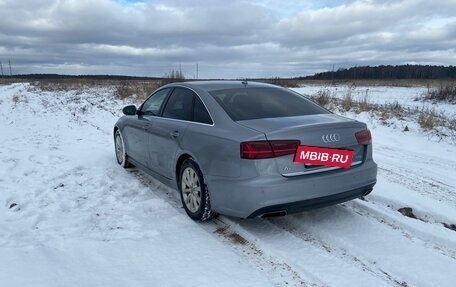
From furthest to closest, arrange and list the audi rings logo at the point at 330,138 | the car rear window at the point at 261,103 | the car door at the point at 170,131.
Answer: the car door at the point at 170,131 < the car rear window at the point at 261,103 < the audi rings logo at the point at 330,138

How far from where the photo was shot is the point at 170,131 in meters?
4.76

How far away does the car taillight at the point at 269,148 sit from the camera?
3.52m

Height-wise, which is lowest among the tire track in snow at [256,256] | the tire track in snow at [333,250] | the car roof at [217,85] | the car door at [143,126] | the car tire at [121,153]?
the tire track in snow at [256,256]

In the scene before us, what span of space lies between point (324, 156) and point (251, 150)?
2.27 ft

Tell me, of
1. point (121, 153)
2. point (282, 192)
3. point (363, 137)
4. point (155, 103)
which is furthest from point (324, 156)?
point (121, 153)

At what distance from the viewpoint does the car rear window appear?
13.5 feet

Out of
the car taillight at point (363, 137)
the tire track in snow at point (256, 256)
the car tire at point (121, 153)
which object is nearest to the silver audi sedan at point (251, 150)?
the car taillight at point (363, 137)

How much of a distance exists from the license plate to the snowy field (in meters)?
0.73

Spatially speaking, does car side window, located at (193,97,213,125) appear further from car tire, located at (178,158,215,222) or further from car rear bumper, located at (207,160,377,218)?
car rear bumper, located at (207,160,377,218)

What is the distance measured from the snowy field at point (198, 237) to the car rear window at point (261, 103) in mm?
1141

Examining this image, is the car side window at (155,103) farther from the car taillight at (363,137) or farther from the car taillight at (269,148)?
the car taillight at (363,137)

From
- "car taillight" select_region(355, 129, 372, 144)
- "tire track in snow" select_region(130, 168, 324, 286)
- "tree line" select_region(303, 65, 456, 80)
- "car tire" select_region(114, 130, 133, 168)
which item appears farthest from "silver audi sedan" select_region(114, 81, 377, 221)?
"tree line" select_region(303, 65, 456, 80)

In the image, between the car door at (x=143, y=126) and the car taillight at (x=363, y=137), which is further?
the car door at (x=143, y=126)

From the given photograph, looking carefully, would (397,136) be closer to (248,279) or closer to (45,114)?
(248,279)
